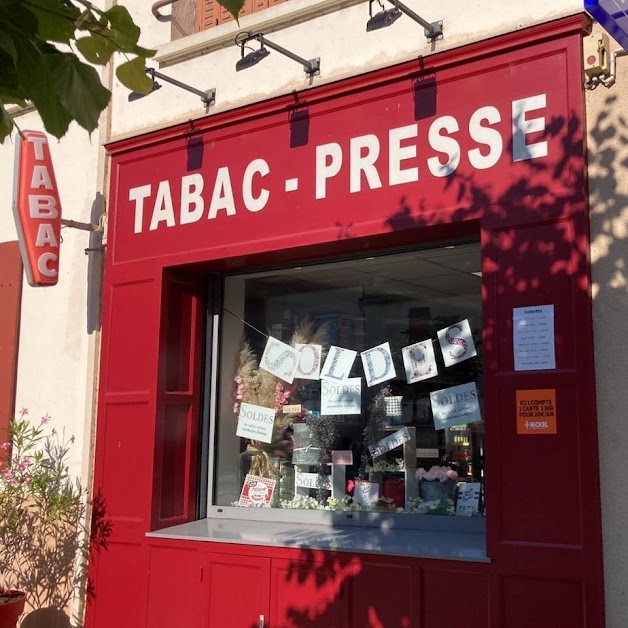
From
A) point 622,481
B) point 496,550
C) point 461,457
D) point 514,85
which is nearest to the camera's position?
point 622,481

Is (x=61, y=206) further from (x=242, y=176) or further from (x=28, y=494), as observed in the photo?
(x=28, y=494)

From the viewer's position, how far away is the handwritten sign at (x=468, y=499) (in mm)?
5934

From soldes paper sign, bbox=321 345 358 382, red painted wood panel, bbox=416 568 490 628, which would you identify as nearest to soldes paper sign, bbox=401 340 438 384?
soldes paper sign, bbox=321 345 358 382

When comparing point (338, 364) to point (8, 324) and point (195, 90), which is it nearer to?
point (195, 90)

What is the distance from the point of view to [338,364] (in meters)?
6.75

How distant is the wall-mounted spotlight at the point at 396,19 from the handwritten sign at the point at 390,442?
2.69 meters

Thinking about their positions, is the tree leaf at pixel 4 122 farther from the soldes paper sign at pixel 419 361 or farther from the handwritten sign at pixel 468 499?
the handwritten sign at pixel 468 499

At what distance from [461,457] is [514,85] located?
8.03 feet

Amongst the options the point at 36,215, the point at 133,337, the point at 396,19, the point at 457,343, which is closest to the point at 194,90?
the point at 36,215

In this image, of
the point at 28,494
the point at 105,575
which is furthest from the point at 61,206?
the point at 105,575

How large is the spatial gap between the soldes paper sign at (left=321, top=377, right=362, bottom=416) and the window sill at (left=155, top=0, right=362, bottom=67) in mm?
2707

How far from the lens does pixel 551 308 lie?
5.18 metres

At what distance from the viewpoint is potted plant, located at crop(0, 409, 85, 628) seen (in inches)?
279

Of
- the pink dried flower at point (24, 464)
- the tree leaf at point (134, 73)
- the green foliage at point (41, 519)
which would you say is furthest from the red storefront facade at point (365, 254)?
the tree leaf at point (134, 73)
